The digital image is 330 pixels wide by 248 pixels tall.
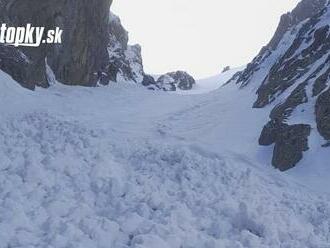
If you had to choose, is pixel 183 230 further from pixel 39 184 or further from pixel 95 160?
pixel 95 160

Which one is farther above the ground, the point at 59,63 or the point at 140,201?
the point at 59,63

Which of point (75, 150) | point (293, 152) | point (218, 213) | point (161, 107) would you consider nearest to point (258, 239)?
point (218, 213)

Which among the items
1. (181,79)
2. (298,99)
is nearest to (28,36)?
(298,99)

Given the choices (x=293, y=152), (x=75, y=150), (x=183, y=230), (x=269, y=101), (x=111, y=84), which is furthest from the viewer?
(x=111, y=84)

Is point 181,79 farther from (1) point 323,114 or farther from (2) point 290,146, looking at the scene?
(2) point 290,146

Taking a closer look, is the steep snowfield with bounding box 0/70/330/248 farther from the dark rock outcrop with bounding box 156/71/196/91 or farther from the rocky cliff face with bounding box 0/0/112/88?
the dark rock outcrop with bounding box 156/71/196/91

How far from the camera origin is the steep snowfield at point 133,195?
31.9 feet

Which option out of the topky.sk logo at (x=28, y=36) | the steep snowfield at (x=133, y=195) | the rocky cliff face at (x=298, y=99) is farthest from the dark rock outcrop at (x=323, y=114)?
the topky.sk logo at (x=28, y=36)

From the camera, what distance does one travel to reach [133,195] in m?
12.0

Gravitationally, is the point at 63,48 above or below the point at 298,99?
above

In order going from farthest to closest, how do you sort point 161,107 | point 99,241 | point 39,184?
point 161,107 → point 39,184 → point 99,241

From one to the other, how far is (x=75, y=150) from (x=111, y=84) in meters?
39.4

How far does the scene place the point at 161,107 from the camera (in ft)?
132

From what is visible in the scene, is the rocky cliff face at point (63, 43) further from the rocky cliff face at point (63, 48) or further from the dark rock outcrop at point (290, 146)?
the dark rock outcrop at point (290, 146)
